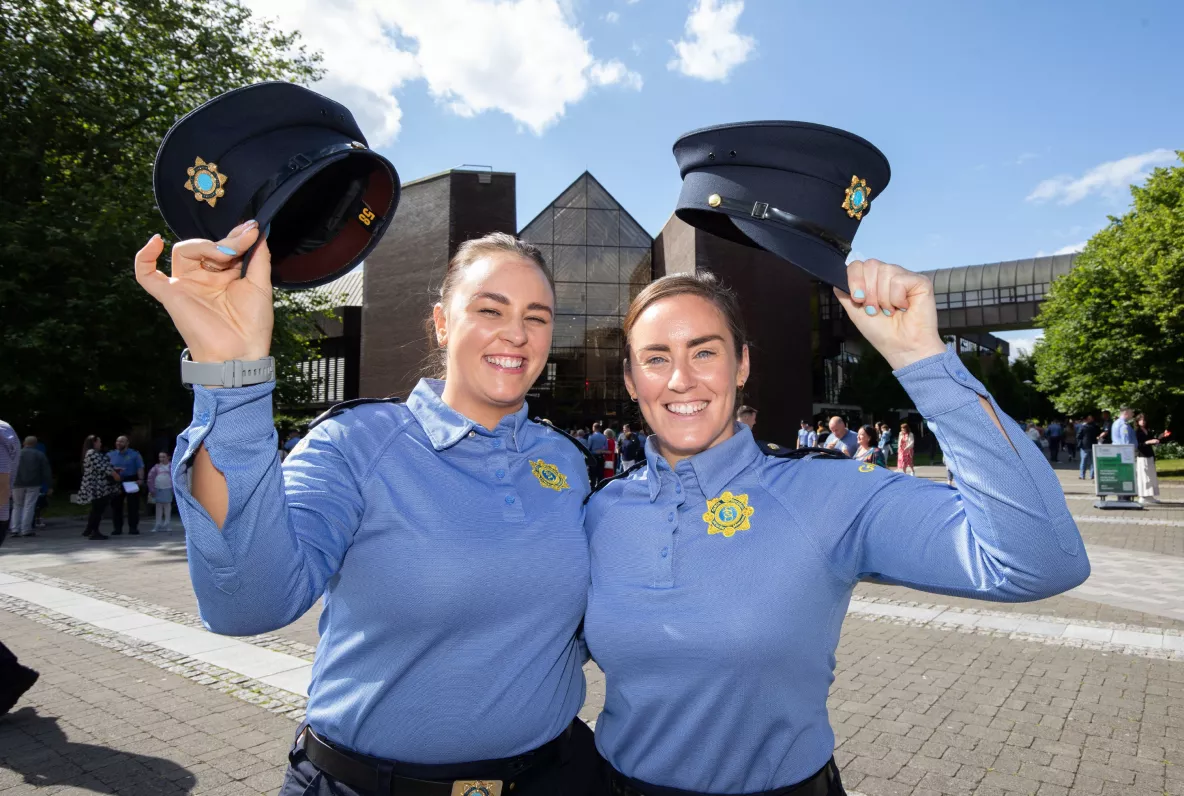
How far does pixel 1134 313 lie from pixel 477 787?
3363cm

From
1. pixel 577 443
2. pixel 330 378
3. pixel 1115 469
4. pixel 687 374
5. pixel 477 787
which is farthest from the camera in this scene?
pixel 330 378

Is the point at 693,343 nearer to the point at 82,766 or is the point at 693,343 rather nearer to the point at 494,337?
the point at 494,337

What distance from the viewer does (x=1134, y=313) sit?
1093 inches

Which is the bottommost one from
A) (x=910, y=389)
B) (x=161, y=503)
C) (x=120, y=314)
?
(x=161, y=503)

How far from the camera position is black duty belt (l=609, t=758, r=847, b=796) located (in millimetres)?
1712

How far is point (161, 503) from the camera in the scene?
15.0 meters

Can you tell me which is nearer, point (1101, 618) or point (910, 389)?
point (910, 389)

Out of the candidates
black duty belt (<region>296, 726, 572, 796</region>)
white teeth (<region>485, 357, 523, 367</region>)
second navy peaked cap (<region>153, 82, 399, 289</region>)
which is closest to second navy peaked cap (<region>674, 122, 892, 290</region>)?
white teeth (<region>485, 357, 523, 367</region>)

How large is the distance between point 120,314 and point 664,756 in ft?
66.5

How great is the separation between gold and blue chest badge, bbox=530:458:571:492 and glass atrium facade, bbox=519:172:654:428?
30478 millimetres

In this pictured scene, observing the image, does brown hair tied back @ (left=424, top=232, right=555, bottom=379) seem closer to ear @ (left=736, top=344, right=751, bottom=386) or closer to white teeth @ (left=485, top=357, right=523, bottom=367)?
white teeth @ (left=485, top=357, right=523, bottom=367)

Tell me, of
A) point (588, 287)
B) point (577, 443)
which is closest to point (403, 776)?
point (577, 443)

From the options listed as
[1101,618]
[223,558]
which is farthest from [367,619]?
[1101,618]

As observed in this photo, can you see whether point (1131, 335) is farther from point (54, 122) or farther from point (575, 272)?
point (54, 122)
